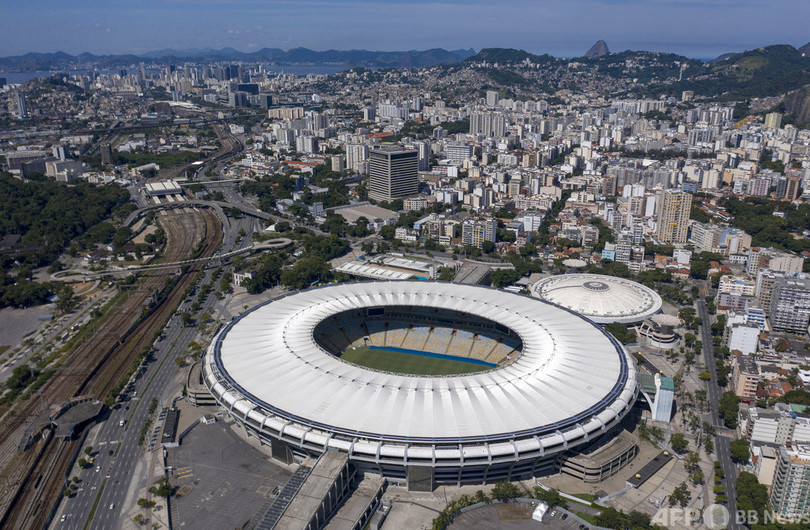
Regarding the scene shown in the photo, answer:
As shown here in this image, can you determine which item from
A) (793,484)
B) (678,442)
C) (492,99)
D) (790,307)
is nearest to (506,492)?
(678,442)

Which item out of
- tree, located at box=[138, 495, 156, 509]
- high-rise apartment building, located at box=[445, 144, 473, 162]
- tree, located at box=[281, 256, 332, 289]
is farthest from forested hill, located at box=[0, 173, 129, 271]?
high-rise apartment building, located at box=[445, 144, 473, 162]

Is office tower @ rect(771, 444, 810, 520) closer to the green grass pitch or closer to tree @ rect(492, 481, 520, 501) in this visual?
tree @ rect(492, 481, 520, 501)

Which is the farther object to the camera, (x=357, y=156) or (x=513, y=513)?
(x=357, y=156)

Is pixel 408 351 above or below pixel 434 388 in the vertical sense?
below

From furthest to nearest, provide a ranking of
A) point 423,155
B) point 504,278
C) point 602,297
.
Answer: point 423,155 → point 504,278 → point 602,297

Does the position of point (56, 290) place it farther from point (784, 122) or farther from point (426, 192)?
point (784, 122)

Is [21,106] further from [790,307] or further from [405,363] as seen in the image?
[790,307]
